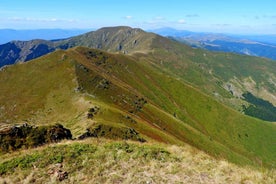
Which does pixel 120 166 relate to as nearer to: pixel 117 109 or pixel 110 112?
pixel 110 112

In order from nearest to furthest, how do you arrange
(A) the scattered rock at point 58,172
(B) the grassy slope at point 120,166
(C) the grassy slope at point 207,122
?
(B) the grassy slope at point 120,166
(A) the scattered rock at point 58,172
(C) the grassy slope at point 207,122

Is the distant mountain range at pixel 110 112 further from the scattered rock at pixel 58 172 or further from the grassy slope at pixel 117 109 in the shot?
the scattered rock at pixel 58 172

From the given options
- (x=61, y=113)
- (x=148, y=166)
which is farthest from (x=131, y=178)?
(x=61, y=113)

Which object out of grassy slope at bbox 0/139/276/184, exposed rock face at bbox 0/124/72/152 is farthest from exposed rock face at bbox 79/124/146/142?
grassy slope at bbox 0/139/276/184

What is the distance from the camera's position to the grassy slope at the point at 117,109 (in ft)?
298

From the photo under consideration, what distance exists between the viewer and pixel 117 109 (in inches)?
4001

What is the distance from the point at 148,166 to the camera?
17156 mm

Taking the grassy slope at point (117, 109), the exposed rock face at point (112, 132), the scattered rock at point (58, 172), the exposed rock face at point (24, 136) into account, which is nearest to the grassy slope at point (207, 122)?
the grassy slope at point (117, 109)

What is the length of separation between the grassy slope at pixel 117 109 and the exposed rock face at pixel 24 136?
29.6 meters

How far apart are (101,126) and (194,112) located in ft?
434

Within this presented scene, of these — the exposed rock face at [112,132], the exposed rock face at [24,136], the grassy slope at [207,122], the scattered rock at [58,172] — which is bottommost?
the grassy slope at [207,122]

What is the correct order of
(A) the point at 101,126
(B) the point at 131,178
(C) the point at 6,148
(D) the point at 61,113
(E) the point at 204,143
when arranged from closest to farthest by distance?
(B) the point at 131,178
(C) the point at 6,148
(A) the point at 101,126
(D) the point at 61,113
(E) the point at 204,143

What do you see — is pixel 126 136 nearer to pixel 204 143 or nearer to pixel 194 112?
pixel 204 143

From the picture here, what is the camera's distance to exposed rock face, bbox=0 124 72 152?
25359mm
